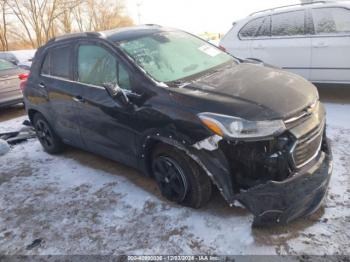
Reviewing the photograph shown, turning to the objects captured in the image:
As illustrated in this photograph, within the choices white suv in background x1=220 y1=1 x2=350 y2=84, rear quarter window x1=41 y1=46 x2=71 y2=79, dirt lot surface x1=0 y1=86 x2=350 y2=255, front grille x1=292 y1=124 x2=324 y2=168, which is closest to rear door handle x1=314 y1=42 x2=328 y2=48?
white suv in background x1=220 y1=1 x2=350 y2=84

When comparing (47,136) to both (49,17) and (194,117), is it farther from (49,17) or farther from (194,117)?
(49,17)

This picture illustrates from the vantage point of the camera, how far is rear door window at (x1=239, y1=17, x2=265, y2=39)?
638cm

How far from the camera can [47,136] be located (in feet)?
16.7

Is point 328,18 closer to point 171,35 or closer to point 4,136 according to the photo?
point 171,35

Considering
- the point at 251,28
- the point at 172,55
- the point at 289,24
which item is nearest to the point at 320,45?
the point at 289,24

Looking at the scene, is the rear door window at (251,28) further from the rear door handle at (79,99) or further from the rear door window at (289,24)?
the rear door handle at (79,99)

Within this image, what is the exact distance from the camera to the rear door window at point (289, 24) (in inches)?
233

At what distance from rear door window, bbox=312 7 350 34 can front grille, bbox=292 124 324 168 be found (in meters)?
3.45

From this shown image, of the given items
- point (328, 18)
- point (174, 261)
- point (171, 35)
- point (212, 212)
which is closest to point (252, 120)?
point (212, 212)

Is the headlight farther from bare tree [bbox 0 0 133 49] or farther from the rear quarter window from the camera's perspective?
bare tree [bbox 0 0 133 49]

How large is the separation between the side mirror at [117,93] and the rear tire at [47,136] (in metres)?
2.01

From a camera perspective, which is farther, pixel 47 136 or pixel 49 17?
pixel 49 17

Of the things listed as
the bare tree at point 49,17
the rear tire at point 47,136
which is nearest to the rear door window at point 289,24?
the rear tire at point 47,136

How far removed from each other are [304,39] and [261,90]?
354 cm
